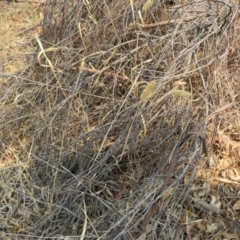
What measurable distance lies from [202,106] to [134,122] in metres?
0.30

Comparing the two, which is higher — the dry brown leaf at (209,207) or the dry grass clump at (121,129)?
the dry grass clump at (121,129)

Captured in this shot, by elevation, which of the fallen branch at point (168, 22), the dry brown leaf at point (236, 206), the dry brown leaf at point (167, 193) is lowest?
the dry brown leaf at point (236, 206)

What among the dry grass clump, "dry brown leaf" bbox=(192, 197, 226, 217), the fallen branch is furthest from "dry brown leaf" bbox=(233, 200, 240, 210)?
the fallen branch

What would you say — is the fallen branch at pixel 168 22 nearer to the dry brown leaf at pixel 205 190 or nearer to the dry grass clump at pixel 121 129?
the dry grass clump at pixel 121 129

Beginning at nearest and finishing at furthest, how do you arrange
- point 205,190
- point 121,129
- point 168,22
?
1. point 205,190
2. point 121,129
3. point 168,22

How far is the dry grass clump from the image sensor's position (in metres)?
1.46

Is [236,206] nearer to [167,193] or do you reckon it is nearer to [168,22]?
[167,193]

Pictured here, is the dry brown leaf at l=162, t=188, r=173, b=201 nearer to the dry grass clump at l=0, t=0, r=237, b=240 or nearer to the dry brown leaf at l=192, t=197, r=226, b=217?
the dry grass clump at l=0, t=0, r=237, b=240

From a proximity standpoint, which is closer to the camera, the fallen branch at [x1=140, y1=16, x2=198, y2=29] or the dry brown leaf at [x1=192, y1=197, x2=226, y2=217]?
the dry brown leaf at [x1=192, y1=197, x2=226, y2=217]

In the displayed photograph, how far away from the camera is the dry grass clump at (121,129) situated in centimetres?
146

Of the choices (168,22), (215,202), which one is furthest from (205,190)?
(168,22)

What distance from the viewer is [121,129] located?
5.47 ft

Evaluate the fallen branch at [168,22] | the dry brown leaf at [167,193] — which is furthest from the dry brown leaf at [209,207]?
the fallen branch at [168,22]

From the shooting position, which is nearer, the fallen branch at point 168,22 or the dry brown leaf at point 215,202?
the dry brown leaf at point 215,202
